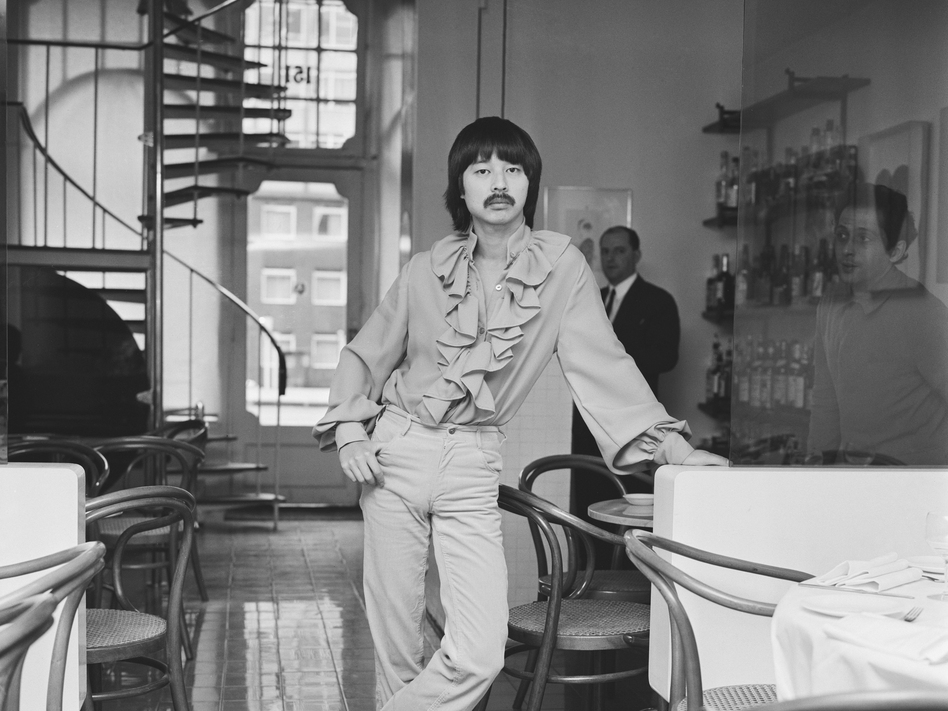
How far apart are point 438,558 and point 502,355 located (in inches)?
18.2

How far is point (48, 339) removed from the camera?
6215 mm

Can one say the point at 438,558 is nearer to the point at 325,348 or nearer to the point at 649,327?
the point at 649,327

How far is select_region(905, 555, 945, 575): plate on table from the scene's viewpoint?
1.87 meters

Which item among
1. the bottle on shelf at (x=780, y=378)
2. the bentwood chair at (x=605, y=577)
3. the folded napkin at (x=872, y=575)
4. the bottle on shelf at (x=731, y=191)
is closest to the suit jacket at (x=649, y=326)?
the bottle on shelf at (x=731, y=191)

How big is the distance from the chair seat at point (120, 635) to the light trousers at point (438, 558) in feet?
2.01

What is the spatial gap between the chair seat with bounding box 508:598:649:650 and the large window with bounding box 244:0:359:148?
5.50m

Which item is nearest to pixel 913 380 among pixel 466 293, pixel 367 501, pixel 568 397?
pixel 466 293

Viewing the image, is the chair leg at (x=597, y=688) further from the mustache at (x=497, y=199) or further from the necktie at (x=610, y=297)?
the necktie at (x=610, y=297)

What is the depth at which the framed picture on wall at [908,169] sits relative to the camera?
2.32 metres

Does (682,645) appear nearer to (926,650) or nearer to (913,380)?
(926,650)

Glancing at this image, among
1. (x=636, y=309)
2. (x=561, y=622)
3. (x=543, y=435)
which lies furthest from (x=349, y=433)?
(x=636, y=309)

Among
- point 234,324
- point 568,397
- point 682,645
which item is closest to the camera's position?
point 682,645

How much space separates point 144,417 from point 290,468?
165cm

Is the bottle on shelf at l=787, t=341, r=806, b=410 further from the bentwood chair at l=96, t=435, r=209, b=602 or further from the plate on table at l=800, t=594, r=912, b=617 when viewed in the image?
the bentwood chair at l=96, t=435, r=209, b=602
